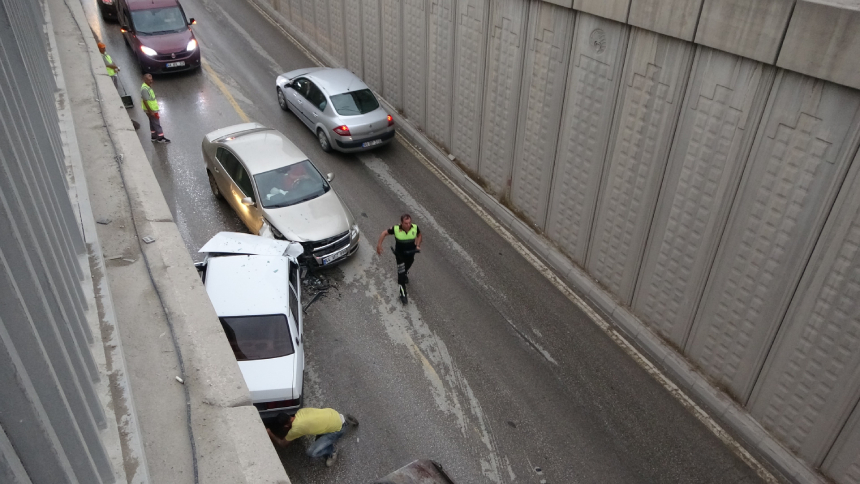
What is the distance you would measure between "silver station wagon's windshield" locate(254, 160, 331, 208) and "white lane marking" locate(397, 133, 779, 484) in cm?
357

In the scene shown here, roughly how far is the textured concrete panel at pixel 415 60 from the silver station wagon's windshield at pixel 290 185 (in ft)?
15.6

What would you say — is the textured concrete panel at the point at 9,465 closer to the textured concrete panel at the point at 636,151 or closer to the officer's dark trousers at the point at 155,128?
the textured concrete panel at the point at 636,151

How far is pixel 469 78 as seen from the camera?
522 inches

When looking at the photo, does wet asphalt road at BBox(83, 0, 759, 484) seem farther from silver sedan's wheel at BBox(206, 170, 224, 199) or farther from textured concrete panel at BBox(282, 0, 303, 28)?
textured concrete panel at BBox(282, 0, 303, 28)

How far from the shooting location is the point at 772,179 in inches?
298

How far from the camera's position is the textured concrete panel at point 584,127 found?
376 inches

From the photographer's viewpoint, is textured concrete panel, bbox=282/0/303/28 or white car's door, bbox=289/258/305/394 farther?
textured concrete panel, bbox=282/0/303/28

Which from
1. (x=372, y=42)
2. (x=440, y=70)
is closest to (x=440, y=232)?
(x=440, y=70)

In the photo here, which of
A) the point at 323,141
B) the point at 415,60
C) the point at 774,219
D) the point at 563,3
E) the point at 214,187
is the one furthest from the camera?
the point at 415,60

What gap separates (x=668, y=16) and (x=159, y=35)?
1520 cm

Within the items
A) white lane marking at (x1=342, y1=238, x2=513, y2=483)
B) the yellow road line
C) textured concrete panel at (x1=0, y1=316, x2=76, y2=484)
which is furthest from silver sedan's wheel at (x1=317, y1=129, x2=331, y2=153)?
textured concrete panel at (x1=0, y1=316, x2=76, y2=484)

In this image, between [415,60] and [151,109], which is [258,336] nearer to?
[151,109]

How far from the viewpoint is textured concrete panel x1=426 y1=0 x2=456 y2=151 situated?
13.7 m

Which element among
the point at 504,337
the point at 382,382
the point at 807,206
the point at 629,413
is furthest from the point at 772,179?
the point at 382,382
